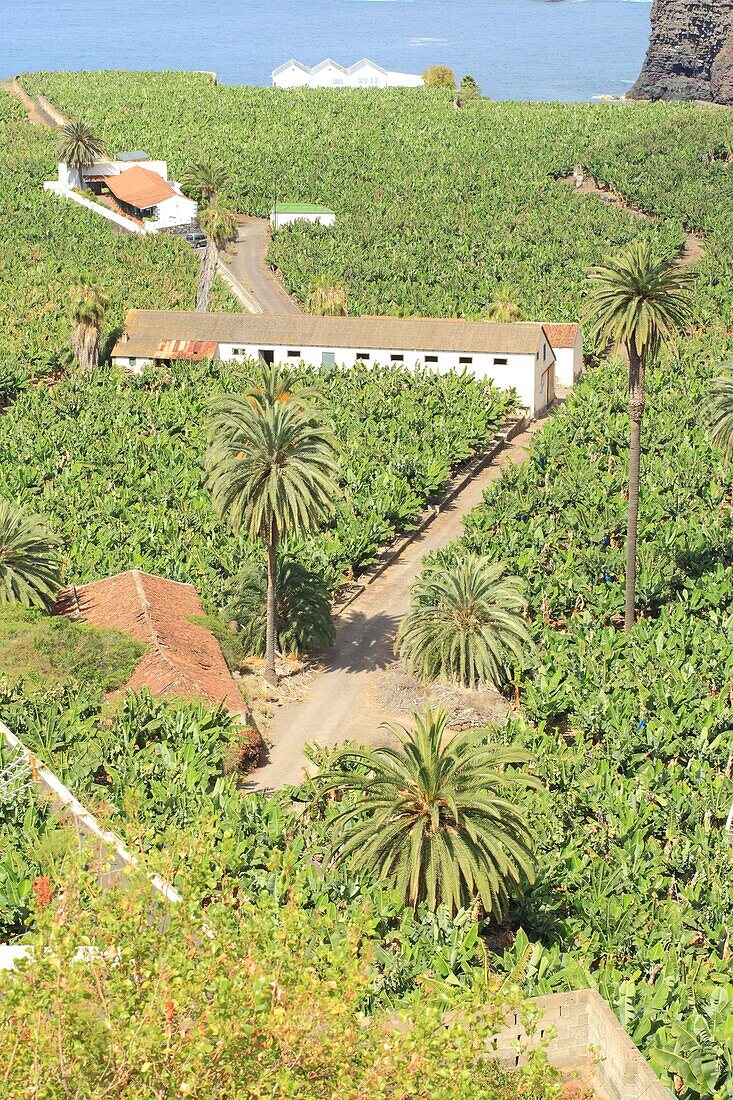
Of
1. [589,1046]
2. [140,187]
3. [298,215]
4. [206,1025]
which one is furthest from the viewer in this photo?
[140,187]

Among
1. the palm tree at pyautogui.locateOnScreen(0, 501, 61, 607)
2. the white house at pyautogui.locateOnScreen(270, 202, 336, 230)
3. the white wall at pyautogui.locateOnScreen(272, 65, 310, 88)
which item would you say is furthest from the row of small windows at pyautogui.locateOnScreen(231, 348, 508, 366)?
the white wall at pyautogui.locateOnScreen(272, 65, 310, 88)

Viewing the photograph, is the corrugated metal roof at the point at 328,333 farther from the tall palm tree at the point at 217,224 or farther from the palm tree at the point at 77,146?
the palm tree at the point at 77,146

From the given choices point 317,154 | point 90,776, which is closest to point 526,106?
point 317,154

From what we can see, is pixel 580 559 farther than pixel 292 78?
No

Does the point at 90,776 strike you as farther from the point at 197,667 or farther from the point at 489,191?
the point at 489,191

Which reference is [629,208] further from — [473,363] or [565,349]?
[473,363]

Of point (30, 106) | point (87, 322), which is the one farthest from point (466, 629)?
point (30, 106)

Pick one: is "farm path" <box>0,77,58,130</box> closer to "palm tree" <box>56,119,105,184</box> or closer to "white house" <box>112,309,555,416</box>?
"palm tree" <box>56,119,105,184</box>
